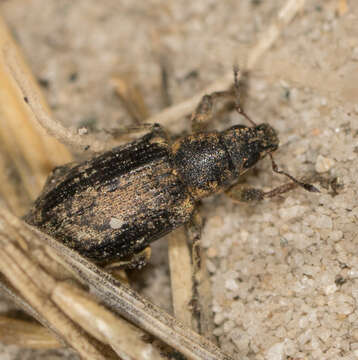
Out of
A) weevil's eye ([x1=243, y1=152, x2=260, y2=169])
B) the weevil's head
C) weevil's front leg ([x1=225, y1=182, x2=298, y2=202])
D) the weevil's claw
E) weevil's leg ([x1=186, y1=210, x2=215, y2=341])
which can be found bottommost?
weevil's leg ([x1=186, y1=210, x2=215, y2=341])

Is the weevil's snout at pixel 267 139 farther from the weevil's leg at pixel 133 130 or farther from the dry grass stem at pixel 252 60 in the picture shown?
the weevil's leg at pixel 133 130

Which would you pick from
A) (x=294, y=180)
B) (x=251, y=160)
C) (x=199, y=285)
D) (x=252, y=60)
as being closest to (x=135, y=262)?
(x=199, y=285)

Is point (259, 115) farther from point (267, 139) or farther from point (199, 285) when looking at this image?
point (199, 285)

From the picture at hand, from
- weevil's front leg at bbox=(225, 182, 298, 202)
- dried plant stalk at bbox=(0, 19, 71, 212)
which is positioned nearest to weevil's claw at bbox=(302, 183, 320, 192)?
weevil's front leg at bbox=(225, 182, 298, 202)

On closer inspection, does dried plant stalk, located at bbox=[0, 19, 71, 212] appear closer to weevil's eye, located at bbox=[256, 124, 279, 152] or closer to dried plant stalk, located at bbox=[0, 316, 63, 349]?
dried plant stalk, located at bbox=[0, 316, 63, 349]

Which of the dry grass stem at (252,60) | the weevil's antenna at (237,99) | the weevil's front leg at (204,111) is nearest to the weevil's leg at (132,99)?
the dry grass stem at (252,60)

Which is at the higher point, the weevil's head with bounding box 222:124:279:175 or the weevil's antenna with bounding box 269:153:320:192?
the weevil's head with bounding box 222:124:279:175

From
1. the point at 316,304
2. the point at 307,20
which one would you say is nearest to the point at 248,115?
the point at 307,20
